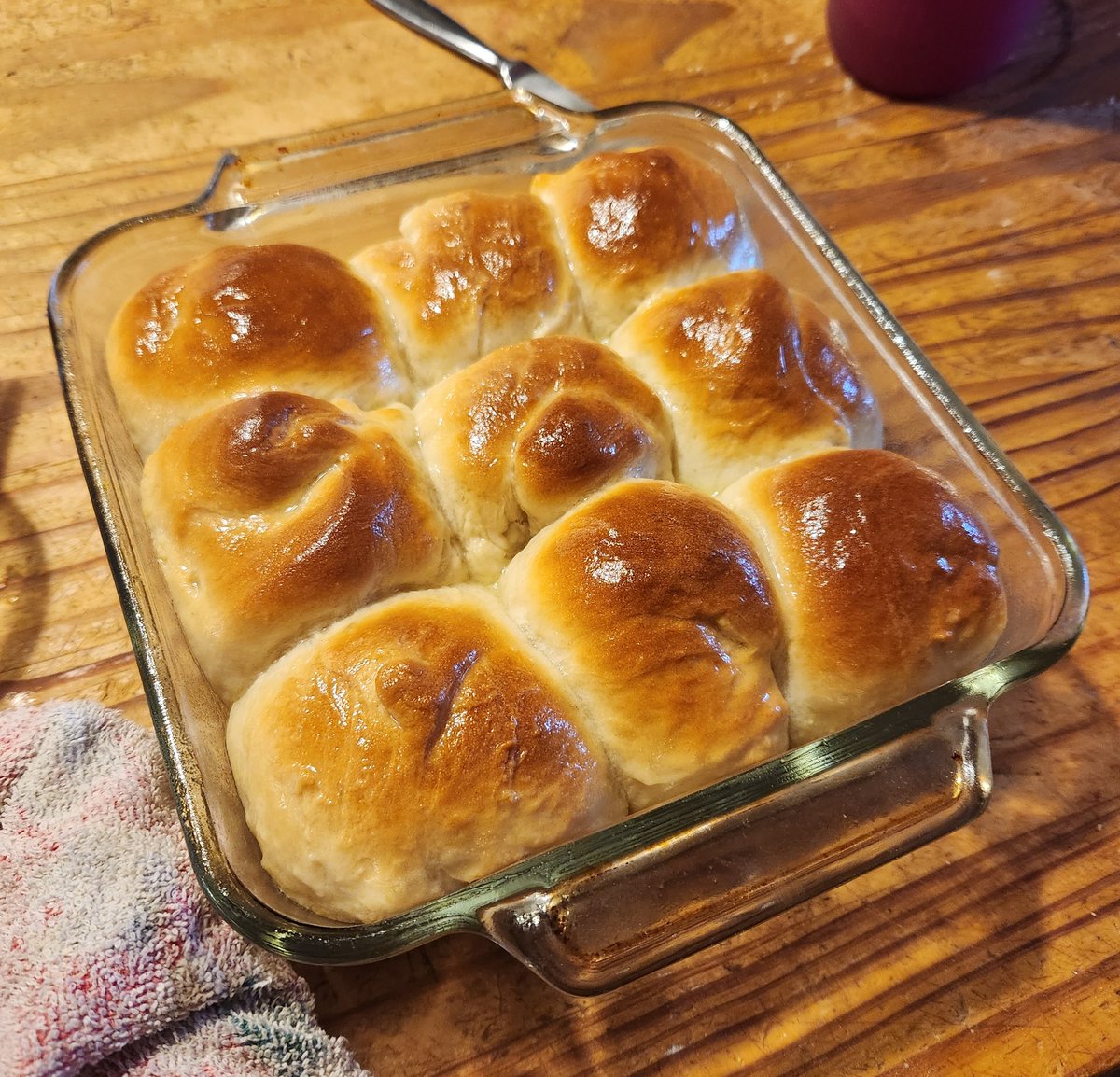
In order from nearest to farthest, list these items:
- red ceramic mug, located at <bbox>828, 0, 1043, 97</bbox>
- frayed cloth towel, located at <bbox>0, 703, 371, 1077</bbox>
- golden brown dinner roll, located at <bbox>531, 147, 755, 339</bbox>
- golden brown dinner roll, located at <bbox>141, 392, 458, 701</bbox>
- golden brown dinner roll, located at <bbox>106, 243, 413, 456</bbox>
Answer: frayed cloth towel, located at <bbox>0, 703, 371, 1077</bbox>
golden brown dinner roll, located at <bbox>141, 392, 458, 701</bbox>
golden brown dinner roll, located at <bbox>106, 243, 413, 456</bbox>
golden brown dinner roll, located at <bbox>531, 147, 755, 339</bbox>
red ceramic mug, located at <bbox>828, 0, 1043, 97</bbox>

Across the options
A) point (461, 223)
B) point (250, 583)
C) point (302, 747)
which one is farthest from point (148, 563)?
point (461, 223)

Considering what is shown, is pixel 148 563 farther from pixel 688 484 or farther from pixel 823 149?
Answer: pixel 823 149

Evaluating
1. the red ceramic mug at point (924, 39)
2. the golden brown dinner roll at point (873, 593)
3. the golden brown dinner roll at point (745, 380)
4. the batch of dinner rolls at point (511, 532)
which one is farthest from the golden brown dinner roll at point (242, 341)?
the red ceramic mug at point (924, 39)

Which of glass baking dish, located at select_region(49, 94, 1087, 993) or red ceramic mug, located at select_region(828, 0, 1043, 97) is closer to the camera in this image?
glass baking dish, located at select_region(49, 94, 1087, 993)

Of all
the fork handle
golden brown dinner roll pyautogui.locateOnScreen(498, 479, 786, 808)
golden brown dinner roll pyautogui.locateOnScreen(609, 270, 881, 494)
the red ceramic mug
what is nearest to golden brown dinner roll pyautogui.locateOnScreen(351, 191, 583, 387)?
golden brown dinner roll pyautogui.locateOnScreen(609, 270, 881, 494)

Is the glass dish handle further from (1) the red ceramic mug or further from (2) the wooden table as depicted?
(1) the red ceramic mug

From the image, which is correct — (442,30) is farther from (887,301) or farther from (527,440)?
(527,440)
